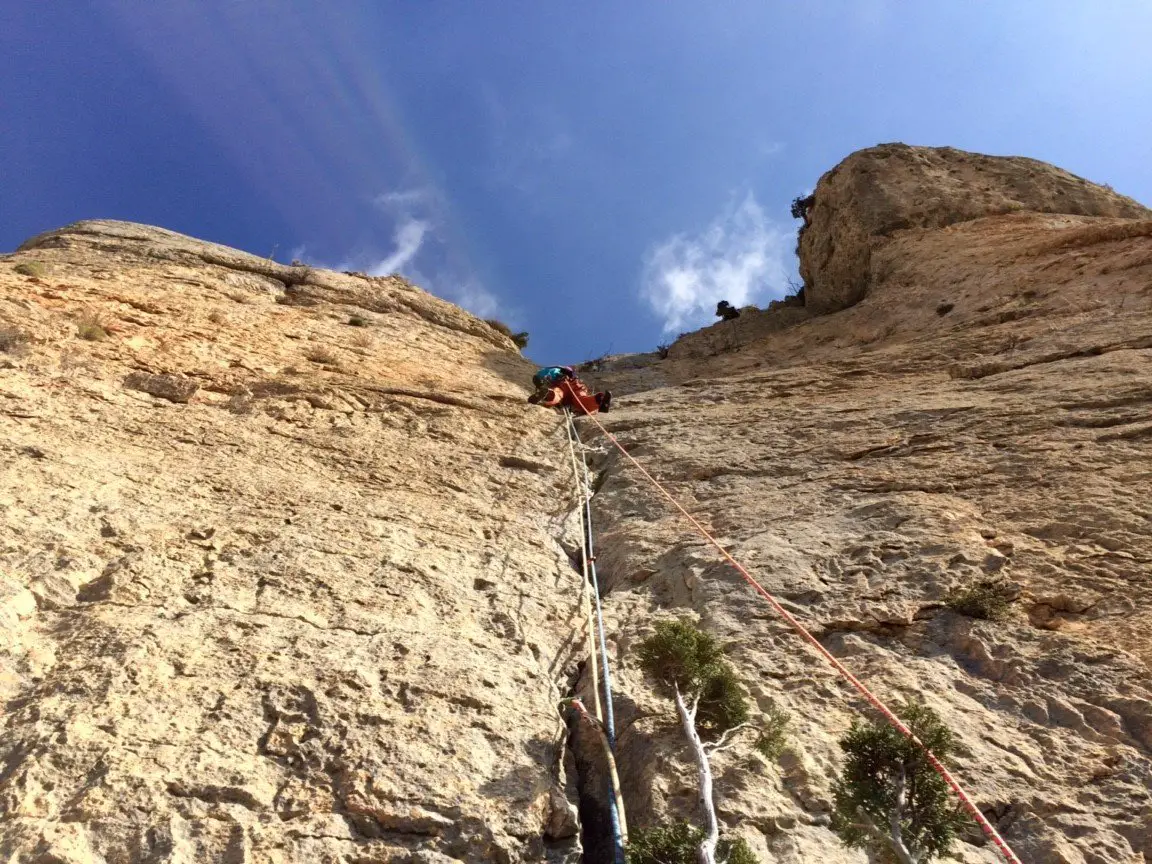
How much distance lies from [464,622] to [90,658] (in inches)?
87.4

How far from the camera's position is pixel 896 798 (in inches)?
154

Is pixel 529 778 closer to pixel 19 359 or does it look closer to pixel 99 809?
pixel 99 809

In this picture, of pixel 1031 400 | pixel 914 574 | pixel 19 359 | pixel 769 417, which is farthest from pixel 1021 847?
pixel 19 359

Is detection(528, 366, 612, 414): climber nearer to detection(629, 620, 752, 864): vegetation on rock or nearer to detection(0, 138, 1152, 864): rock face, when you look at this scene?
detection(0, 138, 1152, 864): rock face

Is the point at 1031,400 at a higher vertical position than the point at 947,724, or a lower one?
higher

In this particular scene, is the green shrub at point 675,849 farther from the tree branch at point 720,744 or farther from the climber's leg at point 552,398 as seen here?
the climber's leg at point 552,398

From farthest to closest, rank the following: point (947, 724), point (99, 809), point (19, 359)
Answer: point (19, 359) → point (947, 724) → point (99, 809)

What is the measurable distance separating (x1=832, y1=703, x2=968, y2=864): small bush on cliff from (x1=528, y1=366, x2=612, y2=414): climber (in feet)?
24.4

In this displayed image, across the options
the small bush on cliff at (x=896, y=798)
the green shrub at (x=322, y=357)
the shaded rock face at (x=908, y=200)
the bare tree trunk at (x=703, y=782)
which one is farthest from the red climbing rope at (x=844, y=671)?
the shaded rock face at (x=908, y=200)

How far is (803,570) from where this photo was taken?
6367mm

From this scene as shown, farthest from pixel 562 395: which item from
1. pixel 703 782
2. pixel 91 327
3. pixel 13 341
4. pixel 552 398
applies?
pixel 703 782

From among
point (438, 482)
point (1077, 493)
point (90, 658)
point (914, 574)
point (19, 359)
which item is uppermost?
point (19, 359)

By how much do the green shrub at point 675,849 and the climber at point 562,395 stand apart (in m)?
7.73

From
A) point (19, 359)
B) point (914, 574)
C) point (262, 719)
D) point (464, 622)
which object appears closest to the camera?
point (262, 719)
